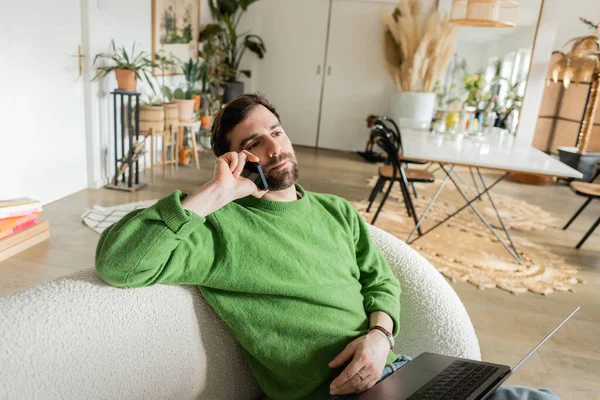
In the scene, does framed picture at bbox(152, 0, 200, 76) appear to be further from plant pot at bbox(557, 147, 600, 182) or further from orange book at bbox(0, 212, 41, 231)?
plant pot at bbox(557, 147, 600, 182)

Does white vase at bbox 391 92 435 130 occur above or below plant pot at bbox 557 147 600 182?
above

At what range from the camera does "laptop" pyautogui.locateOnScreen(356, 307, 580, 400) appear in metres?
1.12

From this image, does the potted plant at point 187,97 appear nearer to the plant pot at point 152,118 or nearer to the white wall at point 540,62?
the plant pot at point 152,118

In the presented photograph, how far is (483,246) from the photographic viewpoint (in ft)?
12.8

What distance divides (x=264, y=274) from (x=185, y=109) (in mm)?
4498

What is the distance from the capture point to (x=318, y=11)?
7.32m

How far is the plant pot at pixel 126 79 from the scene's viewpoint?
4.34 metres

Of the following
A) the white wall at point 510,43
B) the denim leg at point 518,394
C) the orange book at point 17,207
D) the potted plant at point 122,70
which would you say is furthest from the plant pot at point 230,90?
the denim leg at point 518,394

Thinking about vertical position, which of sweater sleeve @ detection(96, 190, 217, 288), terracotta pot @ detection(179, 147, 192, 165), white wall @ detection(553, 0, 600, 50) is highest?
white wall @ detection(553, 0, 600, 50)

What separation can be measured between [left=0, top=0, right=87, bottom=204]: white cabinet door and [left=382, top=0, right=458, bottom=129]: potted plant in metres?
4.10

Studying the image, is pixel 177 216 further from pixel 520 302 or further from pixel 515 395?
pixel 520 302

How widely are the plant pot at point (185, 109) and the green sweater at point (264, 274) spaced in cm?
429

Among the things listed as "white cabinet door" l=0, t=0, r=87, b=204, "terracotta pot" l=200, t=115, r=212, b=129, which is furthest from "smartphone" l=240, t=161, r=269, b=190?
"terracotta pot" l=200, t=115, r=212, b=129

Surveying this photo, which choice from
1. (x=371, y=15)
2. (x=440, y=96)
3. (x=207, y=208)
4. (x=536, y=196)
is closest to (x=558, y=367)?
(x=207, y=208)
